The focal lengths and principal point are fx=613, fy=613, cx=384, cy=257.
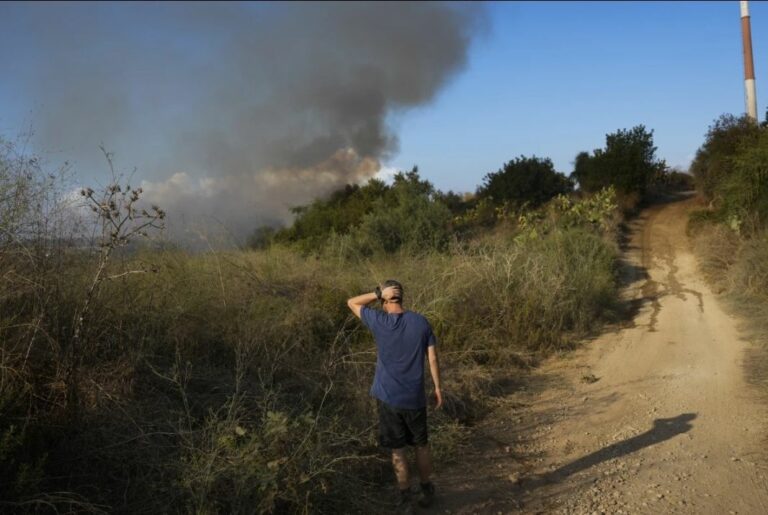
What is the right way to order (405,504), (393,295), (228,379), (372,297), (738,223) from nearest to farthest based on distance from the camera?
1. (405,504)
2. (393,295)
3. (372,297)
4. (228,379)
5. (738,223)

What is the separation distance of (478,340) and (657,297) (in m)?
7.22

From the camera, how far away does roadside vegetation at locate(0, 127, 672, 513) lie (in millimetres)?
4062

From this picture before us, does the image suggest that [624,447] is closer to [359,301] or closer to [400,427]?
[400,427]

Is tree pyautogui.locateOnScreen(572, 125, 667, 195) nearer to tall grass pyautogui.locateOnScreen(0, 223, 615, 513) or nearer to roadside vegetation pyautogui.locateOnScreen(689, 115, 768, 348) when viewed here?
roadside vegetation pyautogui.locateOnScreen(689, 115, 768, 348)

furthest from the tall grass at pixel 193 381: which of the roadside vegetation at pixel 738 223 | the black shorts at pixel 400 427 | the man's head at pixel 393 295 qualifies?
the roadside vegetation at pixel 738 223

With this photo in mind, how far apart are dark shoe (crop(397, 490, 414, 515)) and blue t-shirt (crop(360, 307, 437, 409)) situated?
2.18 ft

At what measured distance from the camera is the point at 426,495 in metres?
4.68

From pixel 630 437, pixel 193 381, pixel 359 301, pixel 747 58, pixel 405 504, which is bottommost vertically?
pixel 630 437

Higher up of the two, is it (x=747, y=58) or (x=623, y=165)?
(x=747, y=58)

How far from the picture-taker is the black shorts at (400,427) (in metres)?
4.67

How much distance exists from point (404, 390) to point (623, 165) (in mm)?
23852

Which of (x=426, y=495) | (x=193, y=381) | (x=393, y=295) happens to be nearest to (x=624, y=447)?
(x=426, y=495)

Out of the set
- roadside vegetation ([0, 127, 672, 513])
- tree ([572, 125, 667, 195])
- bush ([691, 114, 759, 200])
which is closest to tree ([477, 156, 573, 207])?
tree ([572, 125, 667, 195])

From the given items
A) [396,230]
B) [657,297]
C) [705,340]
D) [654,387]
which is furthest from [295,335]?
[657,297]
